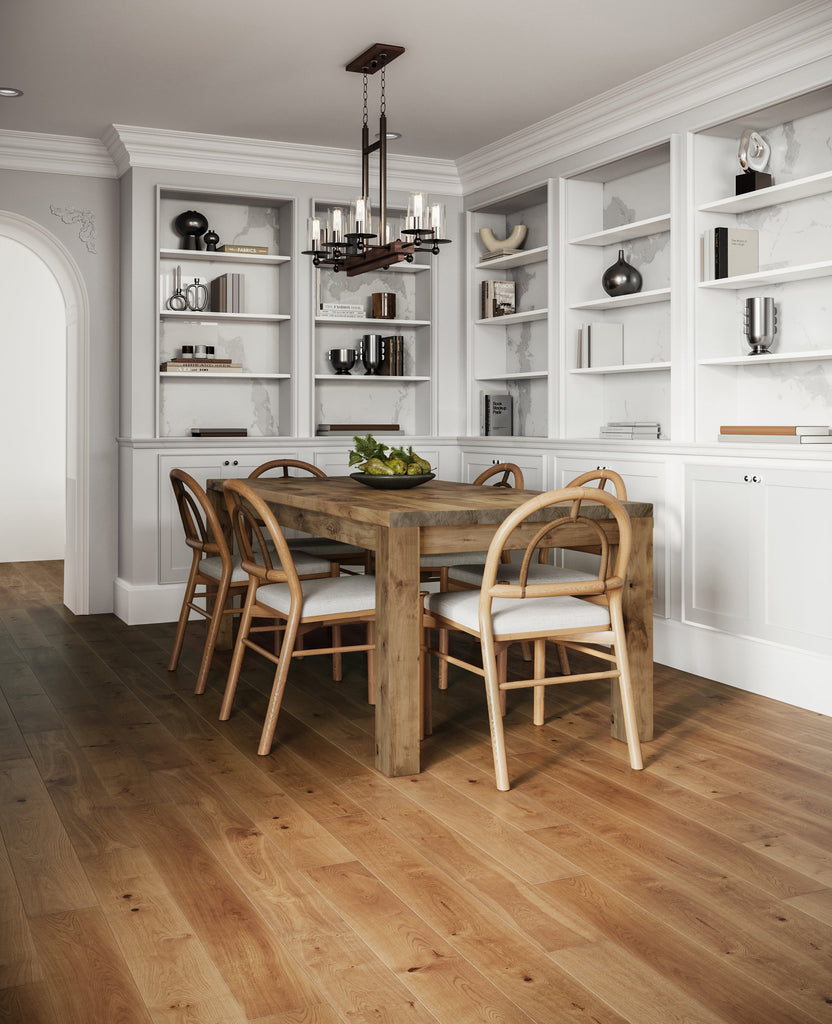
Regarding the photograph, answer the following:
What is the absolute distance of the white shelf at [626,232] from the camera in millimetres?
4618

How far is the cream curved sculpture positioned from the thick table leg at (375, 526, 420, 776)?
328 centimetres

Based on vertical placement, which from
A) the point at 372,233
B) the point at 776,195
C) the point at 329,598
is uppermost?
the point at 776,195

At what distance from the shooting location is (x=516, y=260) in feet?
19.1

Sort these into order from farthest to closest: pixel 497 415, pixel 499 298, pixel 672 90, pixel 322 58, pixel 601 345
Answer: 1. pixel 497 415
2. pixel 499 298
3. pixel 601 345
4. pixel 672 90
5. pixel 322 58

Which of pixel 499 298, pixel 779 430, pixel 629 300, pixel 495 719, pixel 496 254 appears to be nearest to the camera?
pixel 495 719

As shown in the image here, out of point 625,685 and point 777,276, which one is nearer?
point 625,685

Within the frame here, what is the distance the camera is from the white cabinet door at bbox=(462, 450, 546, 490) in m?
5.40

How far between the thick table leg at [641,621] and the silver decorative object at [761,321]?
1282mm

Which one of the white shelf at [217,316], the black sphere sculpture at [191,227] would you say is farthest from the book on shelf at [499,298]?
the black sphere sculpture at [191,227]

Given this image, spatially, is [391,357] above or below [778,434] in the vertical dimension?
above

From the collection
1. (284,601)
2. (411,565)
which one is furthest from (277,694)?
(411,565)

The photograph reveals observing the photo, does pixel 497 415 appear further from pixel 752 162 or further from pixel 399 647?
pixel 399 647

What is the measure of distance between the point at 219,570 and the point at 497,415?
100 inches

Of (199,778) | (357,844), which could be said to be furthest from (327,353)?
(357,844)
